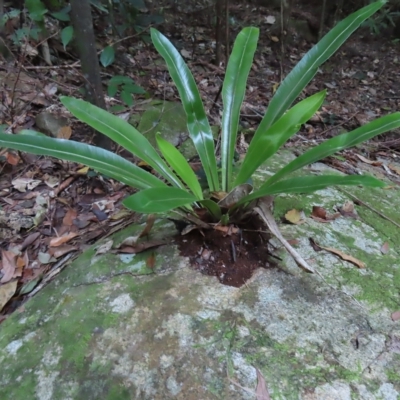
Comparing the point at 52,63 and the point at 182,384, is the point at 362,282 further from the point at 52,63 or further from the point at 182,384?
the point at 52,63

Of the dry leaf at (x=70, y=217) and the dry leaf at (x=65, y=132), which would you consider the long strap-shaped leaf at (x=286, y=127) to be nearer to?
the dry leaf at (x=70, y=217)

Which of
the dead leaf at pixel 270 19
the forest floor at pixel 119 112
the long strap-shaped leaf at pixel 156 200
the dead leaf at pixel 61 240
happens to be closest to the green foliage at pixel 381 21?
the forest floor at pixel 119 112

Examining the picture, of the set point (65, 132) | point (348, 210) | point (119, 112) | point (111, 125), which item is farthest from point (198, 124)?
point (119, 112)

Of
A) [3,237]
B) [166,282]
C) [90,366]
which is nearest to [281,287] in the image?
[166,282]

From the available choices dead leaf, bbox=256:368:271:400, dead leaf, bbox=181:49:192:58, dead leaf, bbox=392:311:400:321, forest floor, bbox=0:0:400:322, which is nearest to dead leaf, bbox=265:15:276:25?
forest floor, bbox=0:0:400:322

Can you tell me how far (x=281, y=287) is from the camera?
949 millimetres

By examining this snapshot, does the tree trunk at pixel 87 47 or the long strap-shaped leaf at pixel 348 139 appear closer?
A: the long strap-shaped leaf at pixel 348 139

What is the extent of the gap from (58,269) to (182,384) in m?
0.64

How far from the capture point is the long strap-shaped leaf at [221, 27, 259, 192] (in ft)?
3.61

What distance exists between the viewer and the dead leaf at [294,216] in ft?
3.85

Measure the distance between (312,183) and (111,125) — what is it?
54 cm

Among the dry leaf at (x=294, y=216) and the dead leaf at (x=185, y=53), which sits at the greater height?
the dry leaf at (x=294, y=216)

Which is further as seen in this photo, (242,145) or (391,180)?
(242,145)

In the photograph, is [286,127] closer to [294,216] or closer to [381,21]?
[294,216]
